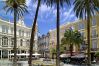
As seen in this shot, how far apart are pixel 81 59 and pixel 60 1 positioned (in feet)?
188

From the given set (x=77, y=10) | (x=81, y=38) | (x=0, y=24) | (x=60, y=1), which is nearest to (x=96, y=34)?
(x=81, y=38)

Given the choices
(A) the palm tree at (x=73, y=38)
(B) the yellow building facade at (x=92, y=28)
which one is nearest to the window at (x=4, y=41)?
(B) the yellow building facade at (x=92, y=28)

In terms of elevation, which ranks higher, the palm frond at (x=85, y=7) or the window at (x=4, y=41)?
the palm frond at (x=85, y=7)

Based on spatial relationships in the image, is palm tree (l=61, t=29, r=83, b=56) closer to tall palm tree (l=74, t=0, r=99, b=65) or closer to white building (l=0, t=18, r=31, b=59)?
white building (l=0, t=18, r=31, b=59)

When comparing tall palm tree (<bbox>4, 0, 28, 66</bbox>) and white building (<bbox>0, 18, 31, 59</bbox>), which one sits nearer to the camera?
tall palm tree (<bbox>4, 0, 28, 66</bbox>)

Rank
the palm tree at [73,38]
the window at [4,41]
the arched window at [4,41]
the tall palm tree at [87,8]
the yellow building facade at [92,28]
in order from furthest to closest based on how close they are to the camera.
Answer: the window at [4,41], the arched window at [4,41], the palm tree at [73,38], the yellow building facade at [92,28], the tall palm tree at [87,8]

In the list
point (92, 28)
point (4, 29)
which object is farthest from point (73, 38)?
point (4, 29)

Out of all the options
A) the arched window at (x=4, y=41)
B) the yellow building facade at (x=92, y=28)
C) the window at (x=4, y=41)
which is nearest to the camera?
the yellow building facade at (x=92, y=28)

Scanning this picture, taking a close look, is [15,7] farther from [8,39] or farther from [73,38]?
[8,39]

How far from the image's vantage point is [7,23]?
11475cm

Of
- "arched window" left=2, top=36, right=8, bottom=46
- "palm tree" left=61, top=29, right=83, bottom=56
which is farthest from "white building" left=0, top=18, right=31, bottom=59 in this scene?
"palm tree" left=61, top=29, right=83, bottom=56

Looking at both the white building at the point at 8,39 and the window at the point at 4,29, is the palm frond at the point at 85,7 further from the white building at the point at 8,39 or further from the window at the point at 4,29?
the window at the point at 4,29

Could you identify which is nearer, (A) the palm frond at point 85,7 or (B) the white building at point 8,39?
(A) the palm frond at point 85,7

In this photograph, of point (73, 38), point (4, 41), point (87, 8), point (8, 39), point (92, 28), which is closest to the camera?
point (87, 8)
